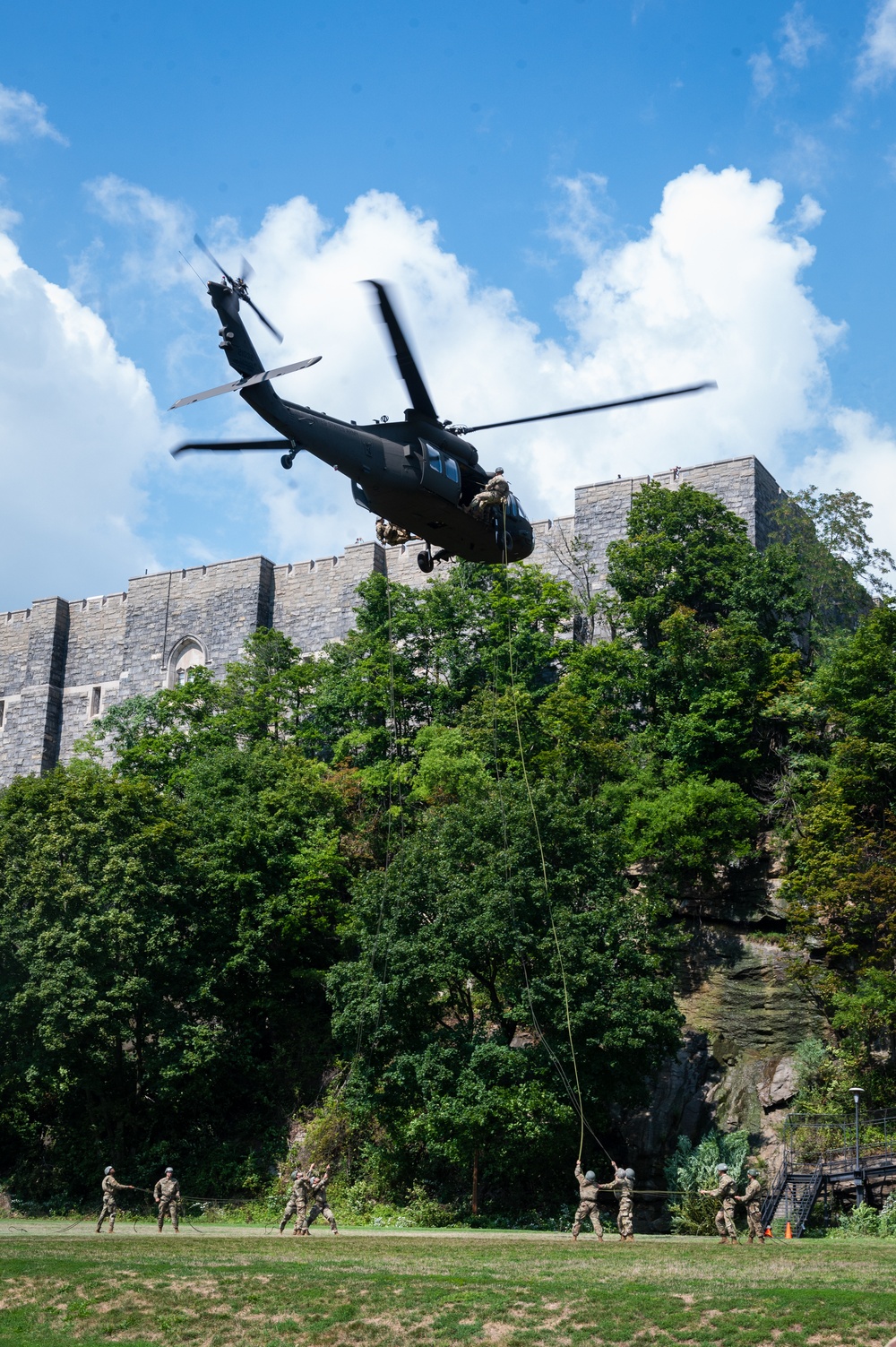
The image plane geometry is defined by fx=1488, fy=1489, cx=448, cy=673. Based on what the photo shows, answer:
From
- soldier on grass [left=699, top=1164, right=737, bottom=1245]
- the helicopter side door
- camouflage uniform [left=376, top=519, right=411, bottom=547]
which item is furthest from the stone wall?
the helicopter side door

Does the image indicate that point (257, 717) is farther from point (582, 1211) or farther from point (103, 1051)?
point (582, 1211)

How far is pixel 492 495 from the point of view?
81.0ft

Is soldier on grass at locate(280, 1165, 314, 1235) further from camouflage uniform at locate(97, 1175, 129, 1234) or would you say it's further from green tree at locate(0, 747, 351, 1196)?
green tree at locate(0, 747, 351, 1196)

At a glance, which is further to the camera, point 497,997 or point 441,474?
point 497,997

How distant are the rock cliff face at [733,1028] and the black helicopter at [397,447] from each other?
47.5ft

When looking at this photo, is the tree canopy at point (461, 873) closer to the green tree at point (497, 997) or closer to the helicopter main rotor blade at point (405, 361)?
the green tree at point (497, 997)

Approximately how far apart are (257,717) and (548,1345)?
113 ft

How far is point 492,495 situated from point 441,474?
1165mm

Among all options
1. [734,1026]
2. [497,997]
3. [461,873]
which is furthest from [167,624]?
[734,1026]

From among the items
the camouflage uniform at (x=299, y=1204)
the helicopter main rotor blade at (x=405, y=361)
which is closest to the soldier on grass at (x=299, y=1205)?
the camouflage uniform at (x=299, y=1204)

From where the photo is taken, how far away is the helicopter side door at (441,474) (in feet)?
77.9

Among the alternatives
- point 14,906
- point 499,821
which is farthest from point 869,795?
point 14,906

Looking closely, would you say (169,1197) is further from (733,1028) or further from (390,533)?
(733,1028)

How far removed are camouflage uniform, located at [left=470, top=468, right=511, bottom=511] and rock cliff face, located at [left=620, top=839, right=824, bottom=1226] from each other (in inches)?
568
